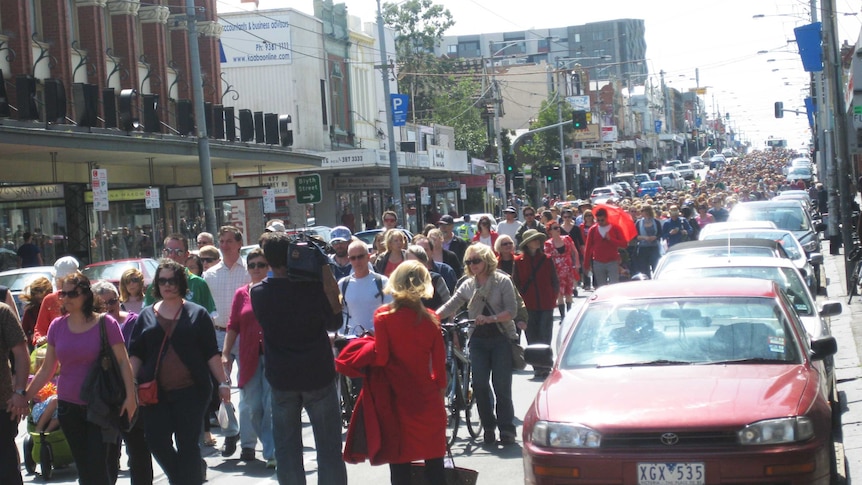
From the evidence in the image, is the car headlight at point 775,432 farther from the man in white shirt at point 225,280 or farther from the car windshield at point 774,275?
the man in white shirt at point 225,280

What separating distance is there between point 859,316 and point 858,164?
44.9 meters

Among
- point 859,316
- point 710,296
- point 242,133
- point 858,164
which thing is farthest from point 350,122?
point 710,296

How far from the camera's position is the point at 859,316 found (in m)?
16.9

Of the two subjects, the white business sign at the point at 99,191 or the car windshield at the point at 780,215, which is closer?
the white business sign at the point at 99,191

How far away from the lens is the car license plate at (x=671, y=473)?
6.27 metres

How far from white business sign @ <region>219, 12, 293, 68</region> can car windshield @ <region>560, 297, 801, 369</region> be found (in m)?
40.9

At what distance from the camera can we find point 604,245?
17.8 m

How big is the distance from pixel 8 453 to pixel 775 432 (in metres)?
4.63

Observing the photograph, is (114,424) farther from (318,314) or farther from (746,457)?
(746,457)

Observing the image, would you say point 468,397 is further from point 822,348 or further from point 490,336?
point 822,348

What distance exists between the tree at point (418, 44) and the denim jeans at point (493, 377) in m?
73.4

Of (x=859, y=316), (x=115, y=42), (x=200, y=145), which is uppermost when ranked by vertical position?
(x=115, y=42)

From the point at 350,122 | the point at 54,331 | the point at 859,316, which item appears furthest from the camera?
the point at 350,122

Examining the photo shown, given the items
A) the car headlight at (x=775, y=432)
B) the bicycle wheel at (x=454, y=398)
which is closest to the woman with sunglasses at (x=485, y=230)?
the bicycle wheel at (x=454, y=398)
